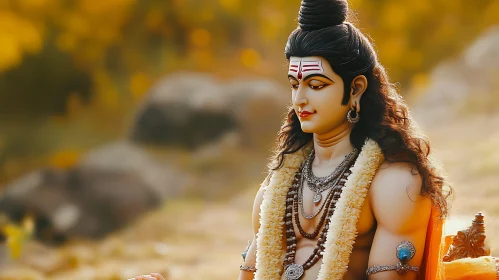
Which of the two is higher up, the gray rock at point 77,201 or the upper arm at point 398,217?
the gray rock at point 77,201

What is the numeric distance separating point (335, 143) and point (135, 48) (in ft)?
24.0

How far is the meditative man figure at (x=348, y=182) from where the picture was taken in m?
2.45

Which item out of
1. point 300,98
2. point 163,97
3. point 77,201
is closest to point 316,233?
point 300,98

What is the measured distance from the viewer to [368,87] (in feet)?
8.52

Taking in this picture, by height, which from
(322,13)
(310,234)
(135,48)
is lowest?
(310,234)

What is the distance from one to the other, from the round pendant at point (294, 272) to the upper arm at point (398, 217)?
0.79ft

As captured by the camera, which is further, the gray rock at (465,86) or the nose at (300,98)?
the gray rock at (465,86)

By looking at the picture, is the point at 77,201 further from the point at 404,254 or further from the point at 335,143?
the point at 404,254

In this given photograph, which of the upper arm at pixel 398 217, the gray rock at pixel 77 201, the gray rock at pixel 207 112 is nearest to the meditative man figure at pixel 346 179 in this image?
the upper arm at pixel 398 217

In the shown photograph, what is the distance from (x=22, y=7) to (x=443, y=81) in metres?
4.85

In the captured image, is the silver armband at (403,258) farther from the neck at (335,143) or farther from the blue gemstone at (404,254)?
the neck at (335,143)

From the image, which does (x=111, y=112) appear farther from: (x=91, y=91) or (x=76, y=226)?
(x=76, y=226)

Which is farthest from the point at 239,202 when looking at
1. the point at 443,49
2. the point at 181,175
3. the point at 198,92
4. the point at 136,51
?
the point at 443,49

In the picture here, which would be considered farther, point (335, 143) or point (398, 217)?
point (335, 143)
